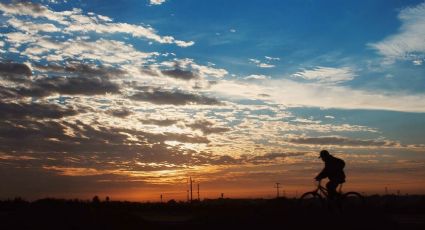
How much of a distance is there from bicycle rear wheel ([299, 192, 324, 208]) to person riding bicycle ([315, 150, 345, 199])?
87 centimetres

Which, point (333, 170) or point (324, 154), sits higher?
point (324, 154)

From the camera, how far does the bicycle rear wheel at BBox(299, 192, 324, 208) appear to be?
68.3 ft

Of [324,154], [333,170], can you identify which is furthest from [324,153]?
[333,170]

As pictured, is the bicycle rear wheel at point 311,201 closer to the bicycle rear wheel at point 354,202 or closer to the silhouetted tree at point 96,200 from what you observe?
the bicycle rear wheel at point 354,202

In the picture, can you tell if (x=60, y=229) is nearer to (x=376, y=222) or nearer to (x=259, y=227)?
(x=259, y=227)

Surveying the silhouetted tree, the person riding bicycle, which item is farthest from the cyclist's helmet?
the silhouetted tree

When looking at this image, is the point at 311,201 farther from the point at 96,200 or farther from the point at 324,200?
the point at 96,200

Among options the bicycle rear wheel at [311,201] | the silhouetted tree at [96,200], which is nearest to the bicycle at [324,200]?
the bicycle rear wheel at [311,201]

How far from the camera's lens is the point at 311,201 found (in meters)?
21.4

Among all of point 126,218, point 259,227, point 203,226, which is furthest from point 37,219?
point 259,227

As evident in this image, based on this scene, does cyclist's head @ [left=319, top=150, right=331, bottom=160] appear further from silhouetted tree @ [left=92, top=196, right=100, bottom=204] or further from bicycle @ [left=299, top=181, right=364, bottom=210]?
silhouetted tree @ [left=92, top=196, right=100, bottom=204]

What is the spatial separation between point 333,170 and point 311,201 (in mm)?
2099

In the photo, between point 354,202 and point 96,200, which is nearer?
point 354,202

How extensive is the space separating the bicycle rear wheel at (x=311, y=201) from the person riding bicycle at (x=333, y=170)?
0.87m
